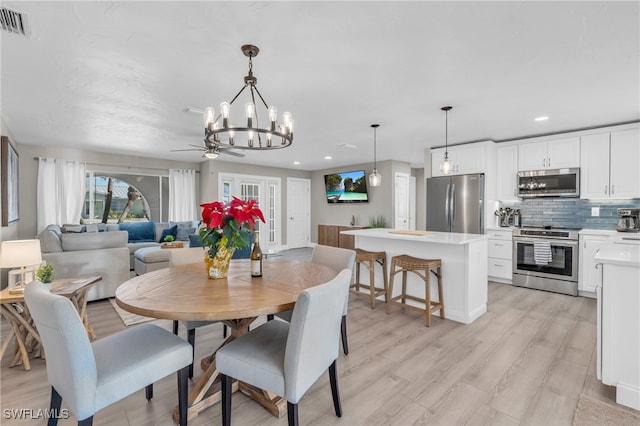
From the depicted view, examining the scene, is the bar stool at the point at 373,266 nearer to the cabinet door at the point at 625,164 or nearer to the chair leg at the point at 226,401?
the chair leg at the point at 226,401

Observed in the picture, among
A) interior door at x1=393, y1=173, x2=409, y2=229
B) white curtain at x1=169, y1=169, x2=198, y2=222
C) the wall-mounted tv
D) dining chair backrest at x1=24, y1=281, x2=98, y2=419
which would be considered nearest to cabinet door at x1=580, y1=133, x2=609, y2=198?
interior door at x1=393, y1=173, x2=409, y2=229

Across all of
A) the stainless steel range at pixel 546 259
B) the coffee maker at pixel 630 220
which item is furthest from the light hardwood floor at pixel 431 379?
the coffee maker at pixel 630 220

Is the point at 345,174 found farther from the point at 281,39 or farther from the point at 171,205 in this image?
the point at 281,39

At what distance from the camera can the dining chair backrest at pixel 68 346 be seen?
1215mm

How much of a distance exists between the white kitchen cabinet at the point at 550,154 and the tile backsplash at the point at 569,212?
57 centimetres

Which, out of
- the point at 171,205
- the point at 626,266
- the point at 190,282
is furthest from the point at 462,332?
the point at 171,205

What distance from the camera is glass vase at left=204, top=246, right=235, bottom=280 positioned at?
1922 millimetres

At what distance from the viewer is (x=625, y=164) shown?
155 inches

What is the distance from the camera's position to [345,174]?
26.3 ft

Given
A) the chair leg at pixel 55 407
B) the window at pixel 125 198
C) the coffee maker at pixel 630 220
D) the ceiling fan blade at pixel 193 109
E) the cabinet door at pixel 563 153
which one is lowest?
the chair leg at pixel 55 407

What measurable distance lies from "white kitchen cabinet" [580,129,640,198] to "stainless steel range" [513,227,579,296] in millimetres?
675

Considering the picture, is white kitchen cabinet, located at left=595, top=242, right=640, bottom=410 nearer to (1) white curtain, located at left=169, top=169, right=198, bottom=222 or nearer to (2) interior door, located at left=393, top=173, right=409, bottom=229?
(2) interior door, located at left=393, top=173, right=409, bottom=229

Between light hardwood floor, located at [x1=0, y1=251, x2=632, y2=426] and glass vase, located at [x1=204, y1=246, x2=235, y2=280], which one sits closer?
light hardwood floor, located at [x1=0, y1=251, x2=632, y2=426]

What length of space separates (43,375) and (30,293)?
1473mm
